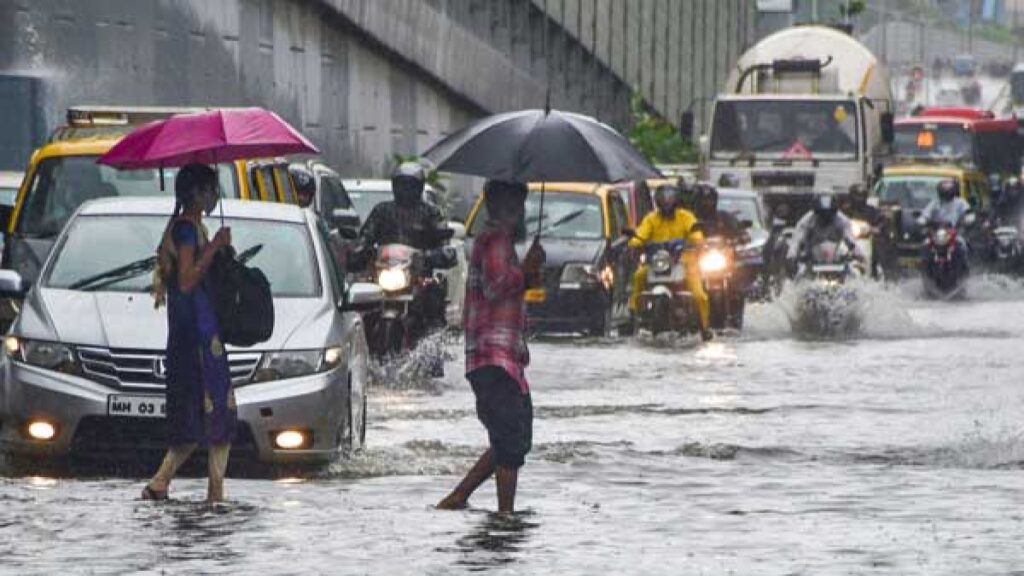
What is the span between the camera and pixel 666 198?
29.7 meters

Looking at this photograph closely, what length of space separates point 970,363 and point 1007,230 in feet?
76.9

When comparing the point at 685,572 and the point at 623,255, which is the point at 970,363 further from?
the point at 685,572

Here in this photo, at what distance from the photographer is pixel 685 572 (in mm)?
11445

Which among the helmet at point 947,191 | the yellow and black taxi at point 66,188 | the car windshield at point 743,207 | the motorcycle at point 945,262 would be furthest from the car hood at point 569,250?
the helmet at point 947,191

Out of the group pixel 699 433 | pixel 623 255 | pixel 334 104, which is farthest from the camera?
pixel 334 104

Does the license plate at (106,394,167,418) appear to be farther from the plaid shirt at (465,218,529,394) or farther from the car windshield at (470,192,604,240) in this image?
the car windshield at (470,192,604,240)

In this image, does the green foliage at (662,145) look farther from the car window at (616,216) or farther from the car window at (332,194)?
the car window at (332,194)

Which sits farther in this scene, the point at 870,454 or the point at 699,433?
the point at 699,433

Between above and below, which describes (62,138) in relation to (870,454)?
above

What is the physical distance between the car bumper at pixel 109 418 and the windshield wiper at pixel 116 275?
37.4 inches

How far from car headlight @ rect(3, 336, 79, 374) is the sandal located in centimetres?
124

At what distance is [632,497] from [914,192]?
35.0m

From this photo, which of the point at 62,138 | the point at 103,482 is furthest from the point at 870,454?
the point at 62,138

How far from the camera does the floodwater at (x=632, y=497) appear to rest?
11.9 meters
